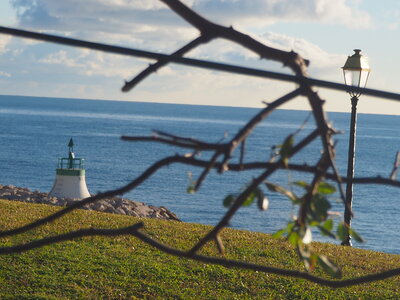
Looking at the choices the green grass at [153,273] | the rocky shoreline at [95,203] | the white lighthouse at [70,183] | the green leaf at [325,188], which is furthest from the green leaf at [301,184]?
the white lighthouse at [70,183]

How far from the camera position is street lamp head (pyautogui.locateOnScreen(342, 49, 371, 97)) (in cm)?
1289

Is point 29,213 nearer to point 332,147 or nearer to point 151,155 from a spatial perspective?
point 332,147

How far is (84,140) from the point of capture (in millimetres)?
103312

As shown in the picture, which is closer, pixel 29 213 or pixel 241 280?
pixel 241 280

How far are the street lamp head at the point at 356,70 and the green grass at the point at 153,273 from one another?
347cm

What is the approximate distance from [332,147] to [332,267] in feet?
0.55

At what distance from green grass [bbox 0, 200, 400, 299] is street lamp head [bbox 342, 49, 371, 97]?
3.47m

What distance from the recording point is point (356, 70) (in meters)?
12.9

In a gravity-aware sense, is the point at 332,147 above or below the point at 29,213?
above

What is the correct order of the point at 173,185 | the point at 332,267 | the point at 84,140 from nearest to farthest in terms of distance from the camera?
the point at 332,267 → the point at 173,185 → the point at 84,140

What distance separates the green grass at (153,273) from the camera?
26.6 feet

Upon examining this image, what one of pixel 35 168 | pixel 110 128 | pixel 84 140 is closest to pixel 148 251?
pixel 35 168

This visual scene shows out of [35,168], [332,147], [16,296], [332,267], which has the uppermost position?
[332,147]

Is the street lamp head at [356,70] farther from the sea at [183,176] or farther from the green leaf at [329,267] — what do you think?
the green leaf at [329,267]
